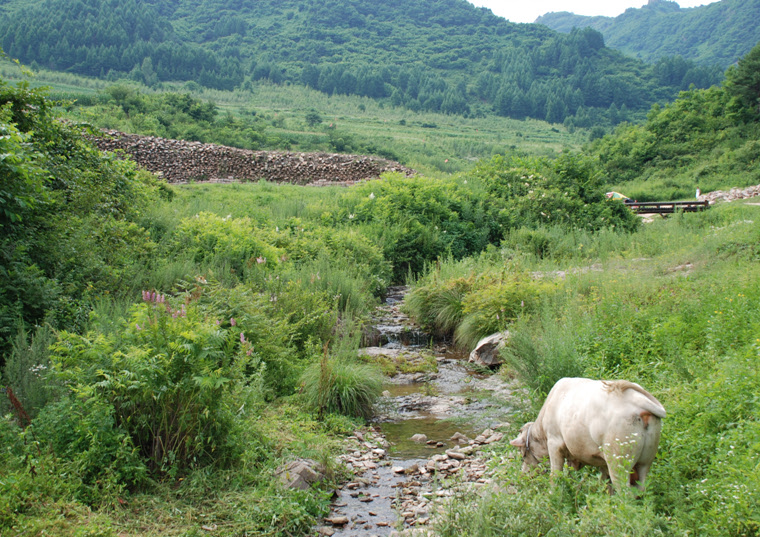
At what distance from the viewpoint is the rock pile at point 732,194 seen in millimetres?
26766

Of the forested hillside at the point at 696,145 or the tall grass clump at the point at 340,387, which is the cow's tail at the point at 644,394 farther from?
the forested hillside at the point at 696,145

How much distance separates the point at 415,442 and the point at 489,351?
274cm

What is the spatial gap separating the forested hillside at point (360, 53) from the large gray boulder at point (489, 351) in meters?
71.8

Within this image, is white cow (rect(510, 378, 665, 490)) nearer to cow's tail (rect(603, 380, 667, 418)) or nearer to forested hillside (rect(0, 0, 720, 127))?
cow's tail (rect(603, 380, 667, 418))

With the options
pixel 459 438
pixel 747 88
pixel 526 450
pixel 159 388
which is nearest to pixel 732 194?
pixel 747 88

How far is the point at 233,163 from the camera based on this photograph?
23.7m

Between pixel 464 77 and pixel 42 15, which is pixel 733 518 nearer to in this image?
pixel 42 15

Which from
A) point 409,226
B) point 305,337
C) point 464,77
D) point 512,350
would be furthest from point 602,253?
point 464,77

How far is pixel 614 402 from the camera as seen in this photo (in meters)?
3.43

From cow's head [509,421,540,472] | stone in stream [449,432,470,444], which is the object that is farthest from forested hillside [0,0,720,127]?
cow's head [509,421,540,472]

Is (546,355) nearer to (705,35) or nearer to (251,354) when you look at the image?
(251,354)

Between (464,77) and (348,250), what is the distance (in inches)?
4072

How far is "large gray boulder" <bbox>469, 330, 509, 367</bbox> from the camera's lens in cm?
801

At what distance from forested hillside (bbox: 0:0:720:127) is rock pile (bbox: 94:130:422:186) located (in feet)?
172
